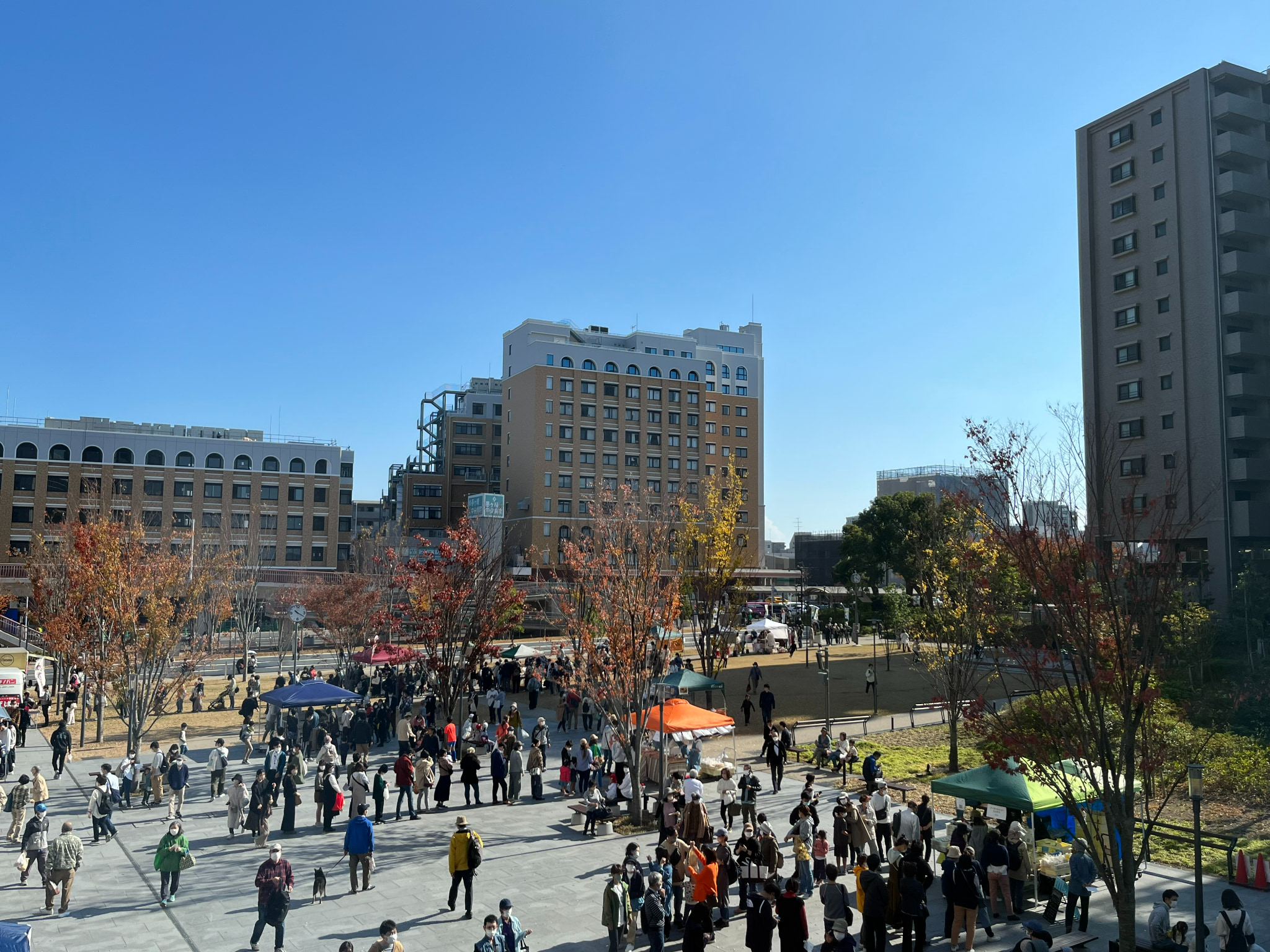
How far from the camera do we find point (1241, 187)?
45344 millimetres

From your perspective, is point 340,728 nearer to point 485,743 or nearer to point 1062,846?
point 485,743

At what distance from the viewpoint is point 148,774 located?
2038cm

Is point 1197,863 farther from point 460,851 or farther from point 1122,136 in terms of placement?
point 1122,136

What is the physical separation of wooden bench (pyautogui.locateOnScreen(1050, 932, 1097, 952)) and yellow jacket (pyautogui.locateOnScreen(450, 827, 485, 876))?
8333mm

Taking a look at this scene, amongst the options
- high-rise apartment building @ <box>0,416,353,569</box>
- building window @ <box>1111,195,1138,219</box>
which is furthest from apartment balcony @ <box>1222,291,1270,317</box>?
high-rise apartment building @ <box>0,416,353,569</box>

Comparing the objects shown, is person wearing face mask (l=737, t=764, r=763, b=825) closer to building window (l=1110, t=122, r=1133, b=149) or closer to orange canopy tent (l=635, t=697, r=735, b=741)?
orange canopy tent (l=635, t=697, r=735, b=741)

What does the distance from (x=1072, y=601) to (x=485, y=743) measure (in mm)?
17984

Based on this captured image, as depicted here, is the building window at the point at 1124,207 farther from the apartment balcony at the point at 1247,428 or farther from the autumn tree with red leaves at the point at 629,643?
the autumn tree with red leaves at the point at 629,643

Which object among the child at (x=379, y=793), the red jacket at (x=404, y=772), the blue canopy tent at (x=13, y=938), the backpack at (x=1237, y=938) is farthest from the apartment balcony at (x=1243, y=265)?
the blue canopy tent at (x=13, y=938)

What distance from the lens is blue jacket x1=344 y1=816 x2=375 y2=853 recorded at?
13.9 meters

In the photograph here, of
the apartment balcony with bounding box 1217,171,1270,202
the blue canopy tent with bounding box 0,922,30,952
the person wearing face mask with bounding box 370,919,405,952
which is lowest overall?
the person wearing face mask with bounding box 370,919,405,952

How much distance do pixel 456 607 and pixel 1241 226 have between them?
4447 cm

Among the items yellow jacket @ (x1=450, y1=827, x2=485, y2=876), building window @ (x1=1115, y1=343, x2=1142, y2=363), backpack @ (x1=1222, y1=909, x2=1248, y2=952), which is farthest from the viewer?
building window @ (x1=1115, y1=343, x2=1142, y2=363)

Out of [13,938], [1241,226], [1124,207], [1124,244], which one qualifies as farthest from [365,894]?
[1124,207]
